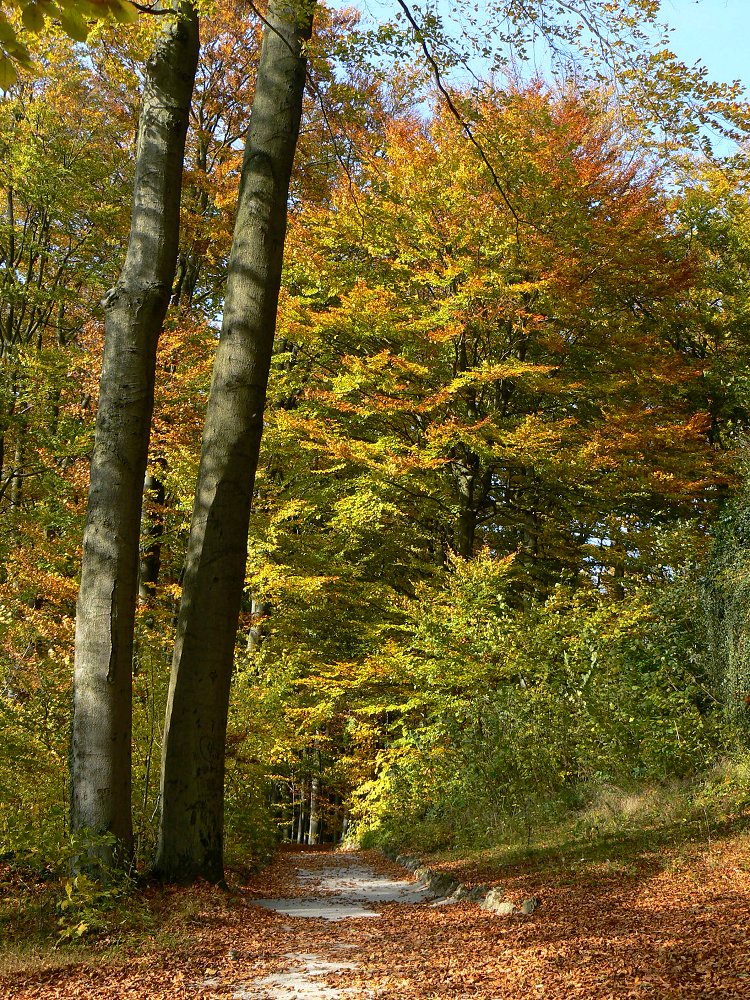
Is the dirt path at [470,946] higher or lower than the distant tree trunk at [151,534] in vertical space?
lower

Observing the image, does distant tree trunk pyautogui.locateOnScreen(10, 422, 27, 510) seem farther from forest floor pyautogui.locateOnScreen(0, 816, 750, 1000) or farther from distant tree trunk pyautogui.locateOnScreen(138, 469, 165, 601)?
forest floor pyautogui.locateOnScreen(0, 816, 750, 1000)

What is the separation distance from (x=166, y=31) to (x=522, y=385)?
8546 mm

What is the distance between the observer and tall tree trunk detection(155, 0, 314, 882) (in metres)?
6.06

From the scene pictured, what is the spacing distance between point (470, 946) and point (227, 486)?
3502mm

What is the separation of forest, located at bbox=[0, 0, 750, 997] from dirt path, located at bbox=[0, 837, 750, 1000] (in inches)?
15.4

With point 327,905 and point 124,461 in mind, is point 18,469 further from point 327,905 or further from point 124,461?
point 327,905

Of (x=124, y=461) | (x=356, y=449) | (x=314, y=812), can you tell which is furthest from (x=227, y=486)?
(x=314, y=812)

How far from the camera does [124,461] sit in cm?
592

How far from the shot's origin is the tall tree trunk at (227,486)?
19.9ft

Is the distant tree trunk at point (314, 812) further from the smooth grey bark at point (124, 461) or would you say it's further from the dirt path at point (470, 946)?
the smooth grey bark at point (124, 461)

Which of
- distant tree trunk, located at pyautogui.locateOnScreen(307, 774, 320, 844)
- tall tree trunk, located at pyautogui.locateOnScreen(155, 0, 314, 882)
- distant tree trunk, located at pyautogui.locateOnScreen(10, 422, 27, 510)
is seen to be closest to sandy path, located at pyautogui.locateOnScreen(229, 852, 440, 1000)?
tall tree trunk, located at pyautogui.locateOnScreen(155, 0, 314, 882)

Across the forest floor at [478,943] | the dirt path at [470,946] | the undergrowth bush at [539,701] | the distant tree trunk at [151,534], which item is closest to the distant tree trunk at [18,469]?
the distant tree trunk at [151,534]

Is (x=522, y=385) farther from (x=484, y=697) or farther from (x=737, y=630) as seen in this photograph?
(x=737, y=630)

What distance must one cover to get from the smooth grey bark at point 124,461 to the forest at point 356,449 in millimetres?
28
